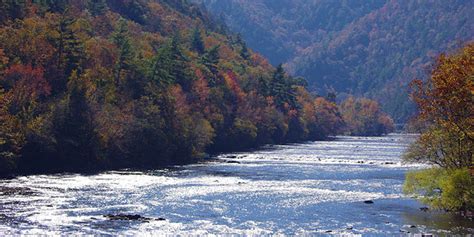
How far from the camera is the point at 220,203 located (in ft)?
272

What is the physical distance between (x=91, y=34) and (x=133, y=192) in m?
96.3

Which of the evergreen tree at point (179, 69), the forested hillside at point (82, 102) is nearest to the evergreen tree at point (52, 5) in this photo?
the forested hillside at point (82, 102)

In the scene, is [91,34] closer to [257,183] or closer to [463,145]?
[257,183]

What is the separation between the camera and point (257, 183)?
104m

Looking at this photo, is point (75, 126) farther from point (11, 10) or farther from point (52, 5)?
point (52, 5)

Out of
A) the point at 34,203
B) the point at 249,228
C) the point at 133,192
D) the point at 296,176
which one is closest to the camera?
the point at 249,228

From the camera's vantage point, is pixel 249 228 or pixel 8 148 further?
pixel 8 148

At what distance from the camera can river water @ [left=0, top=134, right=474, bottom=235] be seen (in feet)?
216

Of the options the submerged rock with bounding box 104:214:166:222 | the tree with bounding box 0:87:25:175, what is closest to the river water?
the submerged rock with bounding box 104:214:166:222

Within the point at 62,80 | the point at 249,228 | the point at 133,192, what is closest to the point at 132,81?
the point at 62,80

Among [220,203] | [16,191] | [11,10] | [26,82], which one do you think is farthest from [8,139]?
[11,10]

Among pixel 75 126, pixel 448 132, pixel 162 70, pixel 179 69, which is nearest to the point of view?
pixel 448 132

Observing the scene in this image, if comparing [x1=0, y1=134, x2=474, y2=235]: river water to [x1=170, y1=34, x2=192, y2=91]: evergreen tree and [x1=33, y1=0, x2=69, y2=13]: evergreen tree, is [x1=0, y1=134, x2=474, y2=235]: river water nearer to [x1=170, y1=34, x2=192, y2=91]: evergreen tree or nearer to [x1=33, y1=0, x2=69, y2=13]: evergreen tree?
[x1=170, y1=34, x2=192, y2=91]: evergreen tree

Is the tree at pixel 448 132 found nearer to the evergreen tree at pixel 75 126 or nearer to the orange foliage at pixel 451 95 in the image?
the orange foliage at pixel 451 95
